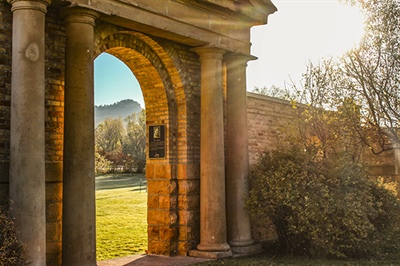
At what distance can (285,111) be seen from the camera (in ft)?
44.8

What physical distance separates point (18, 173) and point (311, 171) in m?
5.72

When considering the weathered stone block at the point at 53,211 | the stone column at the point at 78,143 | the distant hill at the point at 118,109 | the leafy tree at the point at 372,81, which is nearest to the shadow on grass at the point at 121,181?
the leafy tree at the point at 372,81

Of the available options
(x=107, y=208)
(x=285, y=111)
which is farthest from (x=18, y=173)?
(x=107, y=208)

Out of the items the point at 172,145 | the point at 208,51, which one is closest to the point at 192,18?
the point at 208,51

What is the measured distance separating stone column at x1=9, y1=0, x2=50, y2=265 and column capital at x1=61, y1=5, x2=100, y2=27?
620 mm

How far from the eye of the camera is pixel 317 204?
9.27 metres

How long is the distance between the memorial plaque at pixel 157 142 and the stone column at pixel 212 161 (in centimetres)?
78

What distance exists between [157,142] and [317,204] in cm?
333

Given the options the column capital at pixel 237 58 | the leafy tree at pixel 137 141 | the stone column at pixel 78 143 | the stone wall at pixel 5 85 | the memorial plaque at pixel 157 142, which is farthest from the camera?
the leafy tree at pixel 137 141

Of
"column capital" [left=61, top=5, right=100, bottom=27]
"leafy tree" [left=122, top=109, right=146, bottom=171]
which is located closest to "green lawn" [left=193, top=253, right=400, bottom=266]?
"column capital" [left=61, top=5, right=100, bottom=27]

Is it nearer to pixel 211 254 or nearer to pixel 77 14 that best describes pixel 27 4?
pixel 77 14

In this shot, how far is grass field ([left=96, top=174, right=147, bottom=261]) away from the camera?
11003 millimetres

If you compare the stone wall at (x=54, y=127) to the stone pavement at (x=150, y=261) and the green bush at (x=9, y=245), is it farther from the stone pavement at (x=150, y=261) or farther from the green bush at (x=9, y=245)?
the stone pavement at (x=150, y=261)

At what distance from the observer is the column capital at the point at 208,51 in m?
9.86
